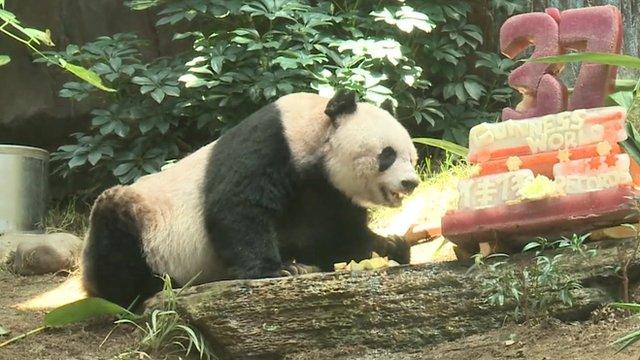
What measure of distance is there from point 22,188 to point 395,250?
399 cm

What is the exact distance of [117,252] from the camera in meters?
4.77

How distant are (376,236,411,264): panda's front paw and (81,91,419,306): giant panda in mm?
81

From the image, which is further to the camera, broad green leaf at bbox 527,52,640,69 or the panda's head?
the panda's head

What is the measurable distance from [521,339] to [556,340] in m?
0.14

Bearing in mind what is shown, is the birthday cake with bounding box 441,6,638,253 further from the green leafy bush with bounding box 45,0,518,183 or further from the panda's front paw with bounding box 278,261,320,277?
the green leafy bush with bounding box 45,0,518,183

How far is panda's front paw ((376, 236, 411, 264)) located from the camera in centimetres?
503

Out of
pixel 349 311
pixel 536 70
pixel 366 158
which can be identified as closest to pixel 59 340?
pixel 349 311

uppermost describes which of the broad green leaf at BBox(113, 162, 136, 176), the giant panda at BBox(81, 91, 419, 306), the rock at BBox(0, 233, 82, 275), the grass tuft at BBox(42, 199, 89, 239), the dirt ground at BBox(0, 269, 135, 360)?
the giant panda at BBox(81, 91, 419, 306)

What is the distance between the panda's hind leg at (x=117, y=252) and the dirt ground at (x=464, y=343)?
0.33m

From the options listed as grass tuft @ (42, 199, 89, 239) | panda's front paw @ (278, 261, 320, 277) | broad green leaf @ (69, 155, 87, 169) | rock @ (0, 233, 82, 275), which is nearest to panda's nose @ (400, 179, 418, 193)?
panda's front paw @ (278, 261, 320, 277)

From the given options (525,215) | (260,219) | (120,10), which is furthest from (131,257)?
(120,10)

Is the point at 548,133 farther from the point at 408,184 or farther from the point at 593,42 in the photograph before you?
the point at 408,184

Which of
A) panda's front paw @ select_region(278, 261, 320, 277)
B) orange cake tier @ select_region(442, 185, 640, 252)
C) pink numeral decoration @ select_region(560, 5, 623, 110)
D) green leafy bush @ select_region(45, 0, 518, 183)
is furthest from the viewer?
green leafy bush @ select_region(45, 0, 518, 183)

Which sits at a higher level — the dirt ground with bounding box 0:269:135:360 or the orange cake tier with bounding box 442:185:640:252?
the orange cake tier with bounding box 442:185:640:252
